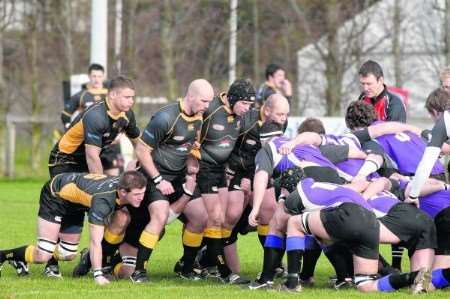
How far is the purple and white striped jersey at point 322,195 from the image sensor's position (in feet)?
30.9

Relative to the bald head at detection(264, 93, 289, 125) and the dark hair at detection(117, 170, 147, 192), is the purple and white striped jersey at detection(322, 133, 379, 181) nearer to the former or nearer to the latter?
the bald head at detection(264, 93, 289, 125)

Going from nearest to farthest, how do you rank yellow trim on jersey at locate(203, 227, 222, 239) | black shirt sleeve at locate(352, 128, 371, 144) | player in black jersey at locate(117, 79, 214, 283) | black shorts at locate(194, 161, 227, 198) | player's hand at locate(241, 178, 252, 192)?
black shirt sleeve at locate(352, 128, 371, 144) < player in black jersey at locate(117, 79, 214, 283) < yellow trim on jersey at locate(203, 227, 222, 239) < black shorts at locate(194, 161, 227, 198) < player's hand at locate(241, 178, 252, 192)

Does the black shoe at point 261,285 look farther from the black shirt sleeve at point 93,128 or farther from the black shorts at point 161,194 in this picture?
the black shirt sleeve at point 93,128

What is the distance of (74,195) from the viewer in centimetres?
1028

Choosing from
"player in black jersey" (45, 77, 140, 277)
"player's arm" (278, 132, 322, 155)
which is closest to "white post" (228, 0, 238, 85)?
"player in black jersey" (45, 77, 140, 277)

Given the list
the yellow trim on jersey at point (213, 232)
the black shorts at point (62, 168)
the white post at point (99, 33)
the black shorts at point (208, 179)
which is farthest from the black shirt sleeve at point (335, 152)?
the white post at point (99, 33)

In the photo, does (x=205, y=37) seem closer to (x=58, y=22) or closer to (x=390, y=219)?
(x=58, y=22)

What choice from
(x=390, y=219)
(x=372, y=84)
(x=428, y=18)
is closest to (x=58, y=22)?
(x=428, y=18)

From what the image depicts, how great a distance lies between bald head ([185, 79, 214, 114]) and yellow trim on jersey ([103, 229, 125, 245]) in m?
1.41

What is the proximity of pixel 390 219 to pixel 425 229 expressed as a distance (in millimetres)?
320

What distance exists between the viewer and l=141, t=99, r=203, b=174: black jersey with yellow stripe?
10.5m

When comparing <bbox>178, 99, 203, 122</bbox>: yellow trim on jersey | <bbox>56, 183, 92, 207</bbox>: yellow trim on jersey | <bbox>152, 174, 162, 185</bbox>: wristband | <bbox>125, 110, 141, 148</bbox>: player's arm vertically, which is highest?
<bbox>178, 99, 203, 122</bbox>: yellow trim on jersey

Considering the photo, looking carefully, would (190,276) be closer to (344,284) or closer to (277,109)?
(344,284)

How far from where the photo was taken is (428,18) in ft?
90.7
